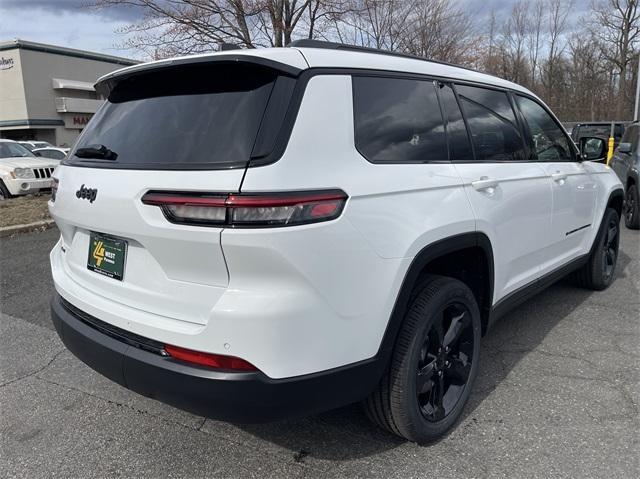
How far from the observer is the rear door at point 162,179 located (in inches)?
76.1

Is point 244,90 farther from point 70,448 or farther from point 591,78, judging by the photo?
point 591,78

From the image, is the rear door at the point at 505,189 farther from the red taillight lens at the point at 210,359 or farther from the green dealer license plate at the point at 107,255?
the green dealer license plate at the point at 107,255

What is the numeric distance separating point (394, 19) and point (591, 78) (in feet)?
93.2

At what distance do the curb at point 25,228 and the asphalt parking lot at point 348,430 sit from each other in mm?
4599

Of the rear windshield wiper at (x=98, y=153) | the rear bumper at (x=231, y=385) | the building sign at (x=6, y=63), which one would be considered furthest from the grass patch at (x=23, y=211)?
the building sign at (x=6, y=63)

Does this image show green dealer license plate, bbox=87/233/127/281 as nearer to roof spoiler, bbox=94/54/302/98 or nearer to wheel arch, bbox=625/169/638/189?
roof spoiler, bbox=94/54/302/98

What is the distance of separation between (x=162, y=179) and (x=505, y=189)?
1989 millimetres

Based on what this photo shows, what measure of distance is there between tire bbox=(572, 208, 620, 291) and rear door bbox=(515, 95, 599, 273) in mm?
326

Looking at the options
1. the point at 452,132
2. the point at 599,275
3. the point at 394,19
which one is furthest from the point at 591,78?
the point at 452,132

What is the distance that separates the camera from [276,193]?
1836mm

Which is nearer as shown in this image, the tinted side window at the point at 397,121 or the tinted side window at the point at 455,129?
the tinted side window at the point at 397,121

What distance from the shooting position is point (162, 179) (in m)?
2.00

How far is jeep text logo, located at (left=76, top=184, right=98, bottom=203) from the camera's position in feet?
7.46

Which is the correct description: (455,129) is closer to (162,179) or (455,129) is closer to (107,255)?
(162,179)
